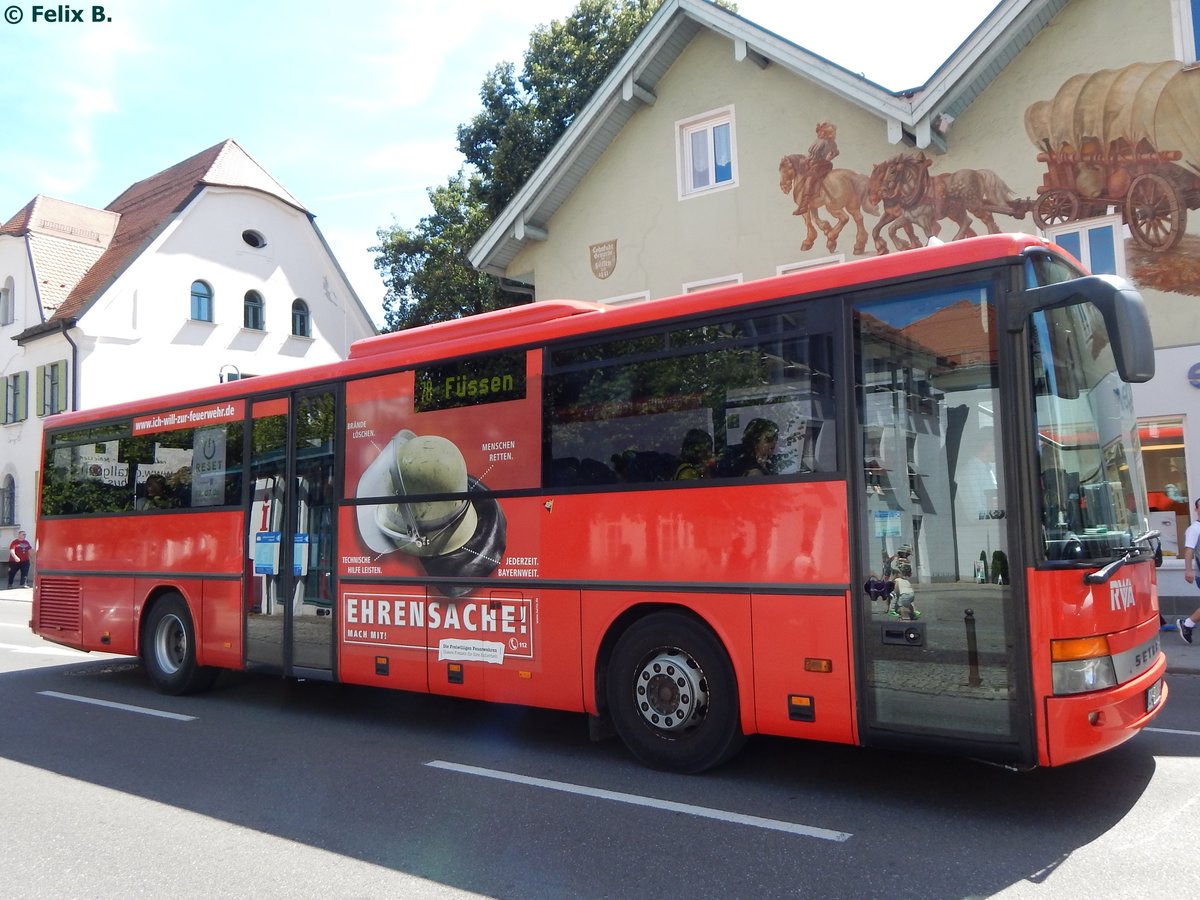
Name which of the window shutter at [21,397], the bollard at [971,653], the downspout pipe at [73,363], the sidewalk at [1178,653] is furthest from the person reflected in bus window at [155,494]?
the window shutter at [21,397]

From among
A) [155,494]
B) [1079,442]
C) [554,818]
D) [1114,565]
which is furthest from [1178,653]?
[155,494]

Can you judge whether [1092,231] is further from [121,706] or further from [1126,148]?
[121,706]

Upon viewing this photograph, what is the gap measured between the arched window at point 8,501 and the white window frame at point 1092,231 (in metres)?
32.2

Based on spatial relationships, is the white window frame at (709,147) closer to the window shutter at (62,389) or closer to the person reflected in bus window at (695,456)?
the person reflected in bus window at (695,456)

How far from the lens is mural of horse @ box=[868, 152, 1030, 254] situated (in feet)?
47.8

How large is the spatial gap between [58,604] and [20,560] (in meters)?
20.5

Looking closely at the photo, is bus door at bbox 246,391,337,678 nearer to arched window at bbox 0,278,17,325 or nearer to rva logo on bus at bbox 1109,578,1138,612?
rva logo on bus at bbox 1109,578,1138,612

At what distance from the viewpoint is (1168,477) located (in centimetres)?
1374

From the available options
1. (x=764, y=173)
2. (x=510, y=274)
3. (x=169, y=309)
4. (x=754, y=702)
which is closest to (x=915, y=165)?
(x=764, y=173)

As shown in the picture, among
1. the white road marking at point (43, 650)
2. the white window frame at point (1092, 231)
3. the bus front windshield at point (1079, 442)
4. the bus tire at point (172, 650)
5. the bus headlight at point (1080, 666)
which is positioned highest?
the white window frame at point (1092, 231)

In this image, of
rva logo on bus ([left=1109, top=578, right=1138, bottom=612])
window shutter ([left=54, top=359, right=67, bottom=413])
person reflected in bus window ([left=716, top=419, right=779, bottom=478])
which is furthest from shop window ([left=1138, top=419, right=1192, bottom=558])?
window shutter ([left=54, top=359, right=67, bottom=413])

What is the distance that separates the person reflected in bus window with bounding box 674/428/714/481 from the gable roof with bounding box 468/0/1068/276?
1049 centimetres

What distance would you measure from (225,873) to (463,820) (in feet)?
4.14

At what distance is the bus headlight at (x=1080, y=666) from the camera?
496cm
